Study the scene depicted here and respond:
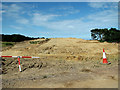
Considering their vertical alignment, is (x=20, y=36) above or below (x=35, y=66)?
above

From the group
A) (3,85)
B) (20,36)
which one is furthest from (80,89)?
(20,36)

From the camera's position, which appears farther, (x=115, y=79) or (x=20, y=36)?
(x=20, y=36)

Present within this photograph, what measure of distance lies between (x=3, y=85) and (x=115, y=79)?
14.1 feet

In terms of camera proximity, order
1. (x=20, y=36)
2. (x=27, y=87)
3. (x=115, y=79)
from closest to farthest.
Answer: (x=27, y=87)
(x=115, y=79)
(x=20, y=36)

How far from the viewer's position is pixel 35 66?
24.5 feet

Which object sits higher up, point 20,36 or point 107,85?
point 20,36

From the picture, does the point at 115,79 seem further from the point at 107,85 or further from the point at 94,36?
the point at 94,36

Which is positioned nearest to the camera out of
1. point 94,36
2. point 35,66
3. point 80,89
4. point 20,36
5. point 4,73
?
point 80,89

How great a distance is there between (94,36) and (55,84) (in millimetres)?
32850

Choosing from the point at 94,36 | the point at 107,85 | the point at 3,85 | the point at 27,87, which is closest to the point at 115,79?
the point at 107,85

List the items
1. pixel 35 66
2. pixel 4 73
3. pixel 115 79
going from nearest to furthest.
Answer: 1. pixel 115 79
2. pixel 4 73
3. pixel 35 66

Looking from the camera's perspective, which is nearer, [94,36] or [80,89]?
[80,89]

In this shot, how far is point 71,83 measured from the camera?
13.7 ft

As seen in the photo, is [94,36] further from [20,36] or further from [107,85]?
[107,85]
